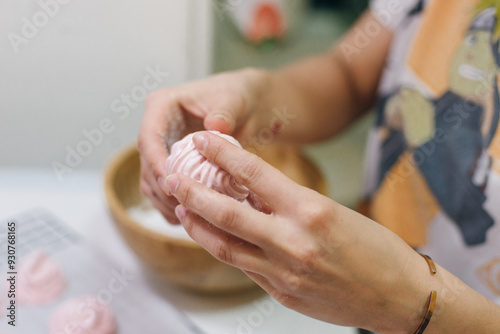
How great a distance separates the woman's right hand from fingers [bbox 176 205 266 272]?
107mm

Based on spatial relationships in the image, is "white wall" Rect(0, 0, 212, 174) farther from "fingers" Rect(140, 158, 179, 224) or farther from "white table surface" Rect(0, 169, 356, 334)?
"fingers" Rect(140, 158, 179, 224)

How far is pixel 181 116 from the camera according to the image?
583mm

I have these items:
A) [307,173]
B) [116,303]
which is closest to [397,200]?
[307,173]

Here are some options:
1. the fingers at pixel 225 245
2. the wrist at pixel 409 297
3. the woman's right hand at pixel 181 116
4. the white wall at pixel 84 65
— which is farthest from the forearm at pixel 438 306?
the white wall at pixel 84 65

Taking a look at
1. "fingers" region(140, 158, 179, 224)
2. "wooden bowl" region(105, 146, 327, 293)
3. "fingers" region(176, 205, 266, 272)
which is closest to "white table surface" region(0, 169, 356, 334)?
"wooden bowl" region(105, 146, 327, 293)

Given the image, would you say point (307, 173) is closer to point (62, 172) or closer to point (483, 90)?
point (483, 90)

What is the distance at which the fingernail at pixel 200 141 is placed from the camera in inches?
16.1

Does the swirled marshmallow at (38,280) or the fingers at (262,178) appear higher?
the fingers at (262,178)

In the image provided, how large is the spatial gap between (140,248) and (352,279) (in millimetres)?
297

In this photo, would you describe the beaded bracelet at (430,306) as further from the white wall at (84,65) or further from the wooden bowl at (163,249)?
the white wall at (84,65)

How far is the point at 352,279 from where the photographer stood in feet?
1.24

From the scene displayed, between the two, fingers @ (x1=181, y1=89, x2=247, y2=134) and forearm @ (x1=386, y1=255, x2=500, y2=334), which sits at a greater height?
fingers @ (x1=181, y1=89, x2=247, y2=134)

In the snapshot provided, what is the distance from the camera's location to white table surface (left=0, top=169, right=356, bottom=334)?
0.60 metres

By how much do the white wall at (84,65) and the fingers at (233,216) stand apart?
1.75 feet
